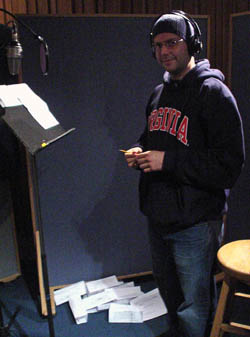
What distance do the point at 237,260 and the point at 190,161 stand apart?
0.47 metres

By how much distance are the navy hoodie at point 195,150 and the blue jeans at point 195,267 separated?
0.18ft

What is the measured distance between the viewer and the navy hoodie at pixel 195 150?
4.88ft

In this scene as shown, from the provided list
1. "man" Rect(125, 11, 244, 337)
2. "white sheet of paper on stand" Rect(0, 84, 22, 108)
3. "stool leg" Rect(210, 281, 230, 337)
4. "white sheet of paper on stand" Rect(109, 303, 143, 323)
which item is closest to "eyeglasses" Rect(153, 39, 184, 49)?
"man" Rect(125, 11, 244, 337)

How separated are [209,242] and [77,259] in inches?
44.8

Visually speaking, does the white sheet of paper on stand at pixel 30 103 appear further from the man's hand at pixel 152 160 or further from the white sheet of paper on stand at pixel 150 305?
the white sheet of paper on stand at pixel 150 305

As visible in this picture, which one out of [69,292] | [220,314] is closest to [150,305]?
[69,292]

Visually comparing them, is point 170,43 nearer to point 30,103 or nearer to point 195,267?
point 30,103

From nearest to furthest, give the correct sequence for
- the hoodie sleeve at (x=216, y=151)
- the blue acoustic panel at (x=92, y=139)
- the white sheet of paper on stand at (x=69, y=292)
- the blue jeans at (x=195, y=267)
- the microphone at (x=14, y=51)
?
the hoodie sleeve at (x=216, y=151) → the blue jeans at (x=195, y=267) → the microphone at (x=14, y=51) → the blue acoustic panel at (x=92, y=139) → the white sheet of paper on stand at (x=69, y=292)

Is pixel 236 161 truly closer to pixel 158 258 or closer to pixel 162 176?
pixel 162 176

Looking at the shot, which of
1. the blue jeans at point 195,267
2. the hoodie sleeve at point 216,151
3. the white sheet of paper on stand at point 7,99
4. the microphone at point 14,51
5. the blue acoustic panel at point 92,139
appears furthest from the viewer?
the blue acoustic panel at point 92,139

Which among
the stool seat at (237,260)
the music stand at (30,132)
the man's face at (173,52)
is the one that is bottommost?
the stool seat at (237,260)

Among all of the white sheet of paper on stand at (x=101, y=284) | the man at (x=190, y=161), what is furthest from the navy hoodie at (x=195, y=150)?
the white sheet of paper on stand at (x=101, y=284)

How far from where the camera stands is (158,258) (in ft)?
5.96

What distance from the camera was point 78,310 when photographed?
2.30 m
